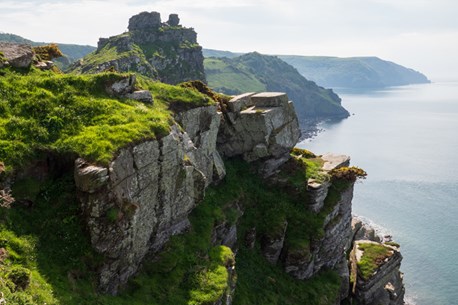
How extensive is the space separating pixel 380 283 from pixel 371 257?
345 centimetres

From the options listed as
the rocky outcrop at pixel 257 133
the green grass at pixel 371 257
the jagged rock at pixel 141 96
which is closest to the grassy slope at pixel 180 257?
the rocky outcrop at pixel 257 133

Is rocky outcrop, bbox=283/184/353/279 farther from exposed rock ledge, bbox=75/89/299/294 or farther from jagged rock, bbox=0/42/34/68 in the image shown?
jagged rock, bbox=0/42/34/68

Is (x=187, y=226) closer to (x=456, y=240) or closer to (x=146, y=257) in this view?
(x=146, y=257)

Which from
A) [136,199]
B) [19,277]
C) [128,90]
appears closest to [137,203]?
[136,199]

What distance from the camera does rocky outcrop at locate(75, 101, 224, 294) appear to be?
22672 mm

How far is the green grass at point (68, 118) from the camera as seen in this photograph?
23719 millimetres

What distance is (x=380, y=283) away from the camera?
5134 cm

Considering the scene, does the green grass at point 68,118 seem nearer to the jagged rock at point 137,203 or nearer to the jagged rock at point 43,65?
the jagged rock at point 137,203

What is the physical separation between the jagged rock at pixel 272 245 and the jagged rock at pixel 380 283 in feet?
48.6

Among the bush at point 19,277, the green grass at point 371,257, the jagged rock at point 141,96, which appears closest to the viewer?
the bush at point 19,277

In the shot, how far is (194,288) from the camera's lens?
90.8 feet

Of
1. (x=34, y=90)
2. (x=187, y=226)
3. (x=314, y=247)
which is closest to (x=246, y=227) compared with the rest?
(x=314, y=247)

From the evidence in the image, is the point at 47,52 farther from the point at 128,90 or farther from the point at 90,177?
the point at 90,177

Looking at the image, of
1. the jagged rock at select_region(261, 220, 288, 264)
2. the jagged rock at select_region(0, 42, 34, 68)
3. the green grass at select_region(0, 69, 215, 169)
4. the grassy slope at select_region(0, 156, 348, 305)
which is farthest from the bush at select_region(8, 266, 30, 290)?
the jagged rock at select_region(261, 220, 288, 264)
